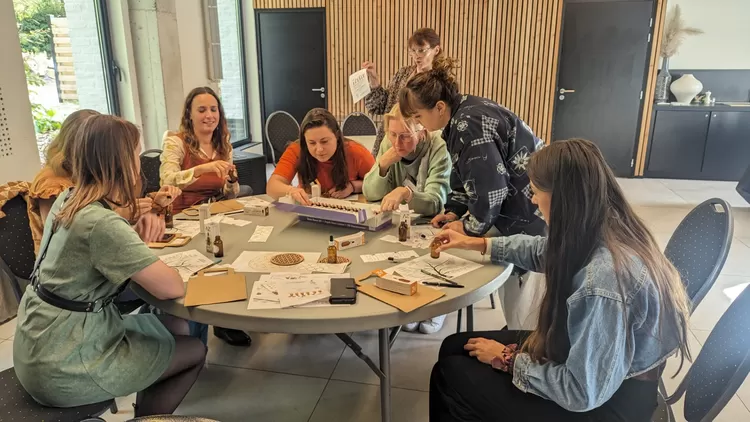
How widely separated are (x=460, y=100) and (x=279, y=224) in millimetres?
1009

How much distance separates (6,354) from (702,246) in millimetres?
3384

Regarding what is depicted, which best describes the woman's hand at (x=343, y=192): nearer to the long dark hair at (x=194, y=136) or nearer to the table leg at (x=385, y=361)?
the long dark hair at (x=194, y=136)

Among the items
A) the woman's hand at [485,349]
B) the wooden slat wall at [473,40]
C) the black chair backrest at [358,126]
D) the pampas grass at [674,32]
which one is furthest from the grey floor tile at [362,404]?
the pampas grass at [674,32]

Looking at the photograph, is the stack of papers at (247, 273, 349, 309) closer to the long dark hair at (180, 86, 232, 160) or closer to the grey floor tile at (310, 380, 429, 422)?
the grey floor tile at (310, 380, 429, 422)

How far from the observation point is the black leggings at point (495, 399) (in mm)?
1429

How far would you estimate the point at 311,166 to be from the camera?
3082 millimetres

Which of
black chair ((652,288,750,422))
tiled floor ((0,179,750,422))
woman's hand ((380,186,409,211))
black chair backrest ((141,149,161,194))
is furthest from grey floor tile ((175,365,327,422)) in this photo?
black chair ((652,288,750,422))

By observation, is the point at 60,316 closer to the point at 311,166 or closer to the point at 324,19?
the point at 311,166

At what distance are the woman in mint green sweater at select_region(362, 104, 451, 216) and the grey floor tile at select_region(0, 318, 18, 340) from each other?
2253 millimetres

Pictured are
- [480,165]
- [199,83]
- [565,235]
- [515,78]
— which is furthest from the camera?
[515,78]

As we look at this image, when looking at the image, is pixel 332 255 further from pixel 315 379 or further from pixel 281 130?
pixel 281 130

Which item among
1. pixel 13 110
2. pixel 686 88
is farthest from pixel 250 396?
pixel 686 88

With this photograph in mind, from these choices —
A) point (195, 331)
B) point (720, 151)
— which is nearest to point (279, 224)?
point (195, 331)

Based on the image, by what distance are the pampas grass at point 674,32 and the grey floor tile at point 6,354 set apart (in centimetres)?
774
